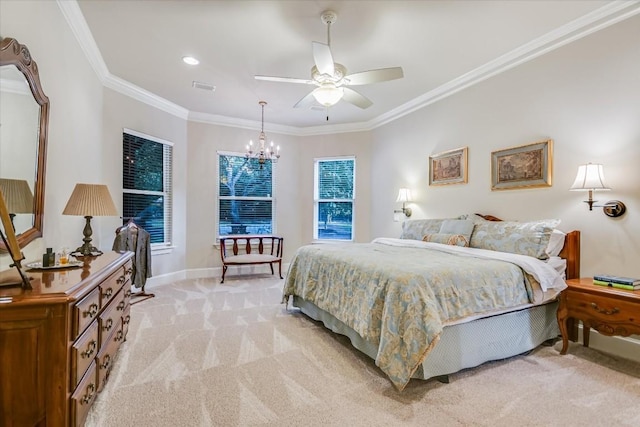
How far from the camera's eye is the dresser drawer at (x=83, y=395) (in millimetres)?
1396

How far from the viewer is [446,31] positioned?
9.33 feet

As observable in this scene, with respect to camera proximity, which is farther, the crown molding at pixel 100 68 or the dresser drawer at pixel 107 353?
the crown molding at pixel 100 68

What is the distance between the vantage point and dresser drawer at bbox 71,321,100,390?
4.57 ft

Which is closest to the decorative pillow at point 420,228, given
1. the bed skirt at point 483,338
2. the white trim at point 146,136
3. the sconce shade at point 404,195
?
the sconce shade at point 404,195

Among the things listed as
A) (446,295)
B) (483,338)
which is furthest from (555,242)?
(446,295)

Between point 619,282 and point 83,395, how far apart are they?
3522 millimetres

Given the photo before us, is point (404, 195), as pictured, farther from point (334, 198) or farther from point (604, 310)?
point (604, 310)

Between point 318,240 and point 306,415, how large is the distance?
4369mm

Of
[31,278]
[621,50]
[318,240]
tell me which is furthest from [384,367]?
[318,240]

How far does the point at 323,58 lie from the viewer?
8.17 feet

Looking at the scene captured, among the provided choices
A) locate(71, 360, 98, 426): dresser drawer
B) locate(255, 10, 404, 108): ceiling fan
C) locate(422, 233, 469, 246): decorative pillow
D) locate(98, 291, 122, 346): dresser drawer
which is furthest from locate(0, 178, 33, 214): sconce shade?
locate(422, 233, 469, 246): decorative pillow

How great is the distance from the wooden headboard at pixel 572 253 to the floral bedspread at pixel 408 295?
2.12 ft

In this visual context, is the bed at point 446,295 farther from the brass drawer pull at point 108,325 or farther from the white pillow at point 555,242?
the brass drawer pull at point 108,325

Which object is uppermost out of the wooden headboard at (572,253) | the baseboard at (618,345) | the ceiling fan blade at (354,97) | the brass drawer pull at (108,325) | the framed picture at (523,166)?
the ceiling fan blade at (354,97)
